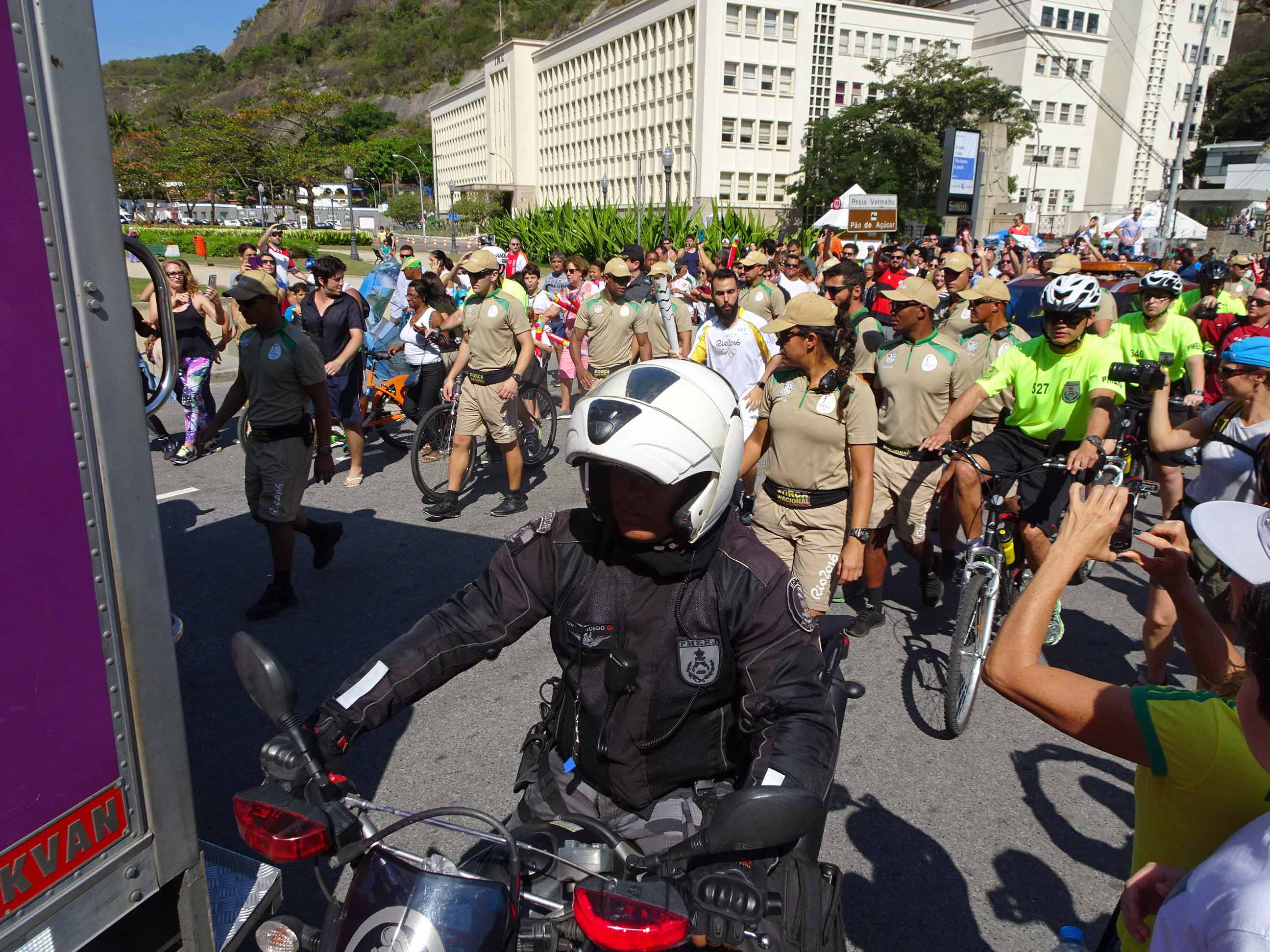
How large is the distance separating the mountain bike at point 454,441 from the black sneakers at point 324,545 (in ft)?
4.13

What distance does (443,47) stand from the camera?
148 meters

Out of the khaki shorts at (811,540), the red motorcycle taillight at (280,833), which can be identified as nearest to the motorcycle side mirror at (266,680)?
the red motorcycle taillight at (280,833)

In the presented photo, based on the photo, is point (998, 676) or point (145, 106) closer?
point (998, 676)

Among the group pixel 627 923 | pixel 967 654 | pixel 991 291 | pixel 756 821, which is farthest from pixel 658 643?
pixel 991 291

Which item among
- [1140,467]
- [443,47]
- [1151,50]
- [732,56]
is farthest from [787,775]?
[443,47]

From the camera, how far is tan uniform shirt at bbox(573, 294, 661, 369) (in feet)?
27.9

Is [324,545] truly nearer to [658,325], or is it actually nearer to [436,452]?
[436,452]

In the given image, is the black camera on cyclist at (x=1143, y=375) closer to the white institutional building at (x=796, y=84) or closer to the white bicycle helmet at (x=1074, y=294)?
the white bicycle helmet at (x=1074, y=294)

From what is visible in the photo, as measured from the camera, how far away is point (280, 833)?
5.08ft

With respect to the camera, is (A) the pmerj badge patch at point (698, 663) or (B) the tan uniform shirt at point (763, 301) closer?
(A) the pmerj badge patch at point (698, 663)

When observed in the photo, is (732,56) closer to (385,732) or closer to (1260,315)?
(1260,315)

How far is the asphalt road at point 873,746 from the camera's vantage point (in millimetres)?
3166

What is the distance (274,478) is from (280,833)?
13.1ft

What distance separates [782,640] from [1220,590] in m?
2.87
